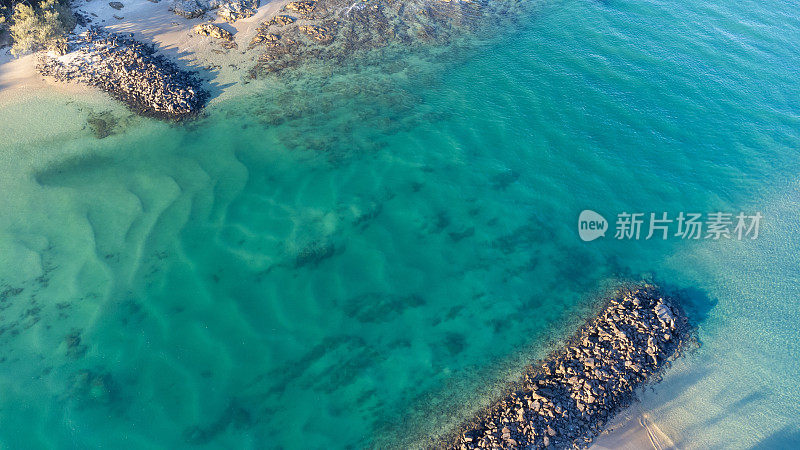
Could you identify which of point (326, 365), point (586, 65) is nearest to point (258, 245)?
point (326, 365)

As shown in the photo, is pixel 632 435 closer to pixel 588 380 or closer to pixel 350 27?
pixel 588 380

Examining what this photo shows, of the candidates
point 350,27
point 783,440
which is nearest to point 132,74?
point 350,27

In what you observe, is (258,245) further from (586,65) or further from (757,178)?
(757,178)

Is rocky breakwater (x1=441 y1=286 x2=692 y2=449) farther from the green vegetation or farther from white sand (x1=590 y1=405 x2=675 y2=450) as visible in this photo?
the green vegetation

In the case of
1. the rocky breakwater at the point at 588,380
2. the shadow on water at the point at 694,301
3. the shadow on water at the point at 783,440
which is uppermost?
the shadow on water at the point at 694,301
